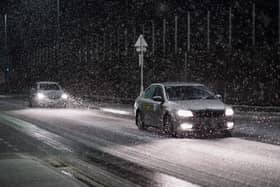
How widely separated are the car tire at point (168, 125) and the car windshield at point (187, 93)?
24.3 inches

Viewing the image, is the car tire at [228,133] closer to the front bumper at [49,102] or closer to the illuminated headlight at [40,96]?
the front bumper at [49,102]

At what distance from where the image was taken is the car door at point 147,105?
1854 cm

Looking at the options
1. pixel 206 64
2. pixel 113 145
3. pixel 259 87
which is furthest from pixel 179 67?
pixel 113 145

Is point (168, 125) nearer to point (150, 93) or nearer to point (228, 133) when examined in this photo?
point (228, 133)

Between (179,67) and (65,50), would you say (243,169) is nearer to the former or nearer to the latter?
(179,67)

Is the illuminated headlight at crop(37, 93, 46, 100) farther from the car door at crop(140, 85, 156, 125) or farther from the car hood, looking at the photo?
the car hood

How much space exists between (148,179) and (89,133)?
8445 mm

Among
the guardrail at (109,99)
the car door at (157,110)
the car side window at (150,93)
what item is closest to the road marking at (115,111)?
the guardrail at (109,99)

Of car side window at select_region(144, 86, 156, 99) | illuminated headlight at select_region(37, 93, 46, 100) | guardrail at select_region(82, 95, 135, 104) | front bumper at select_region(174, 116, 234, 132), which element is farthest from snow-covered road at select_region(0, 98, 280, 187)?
guardrail at select_region(82, 95, 135, 104)

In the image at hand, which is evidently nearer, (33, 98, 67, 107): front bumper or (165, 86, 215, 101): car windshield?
(165, 86, 215, 101): car windshield

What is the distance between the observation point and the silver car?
1648cm

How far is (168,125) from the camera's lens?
676 inches

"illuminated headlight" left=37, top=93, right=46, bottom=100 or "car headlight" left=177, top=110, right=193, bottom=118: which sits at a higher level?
"illuminated headlight" left=37, top=93, right=46, bottom=100

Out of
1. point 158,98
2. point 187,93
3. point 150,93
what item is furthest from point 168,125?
point 150,93
